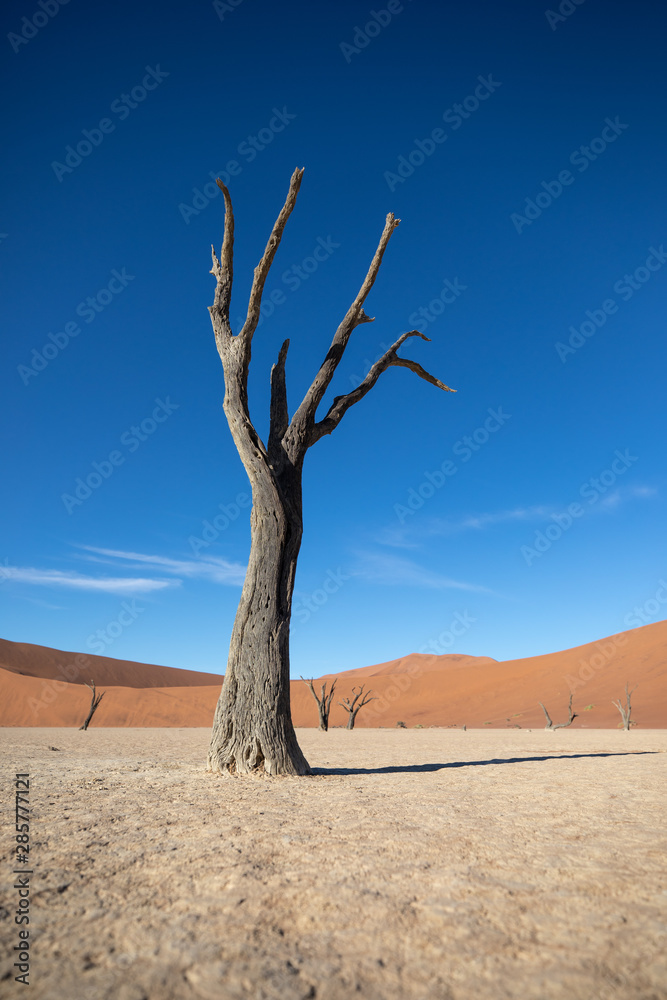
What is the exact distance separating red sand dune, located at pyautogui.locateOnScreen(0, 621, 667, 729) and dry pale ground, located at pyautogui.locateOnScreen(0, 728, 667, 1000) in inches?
1290

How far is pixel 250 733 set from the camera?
6.63 meters

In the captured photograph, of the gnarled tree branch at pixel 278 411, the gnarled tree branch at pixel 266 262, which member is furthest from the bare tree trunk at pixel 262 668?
the gnarled tree branch at pixel 266 262

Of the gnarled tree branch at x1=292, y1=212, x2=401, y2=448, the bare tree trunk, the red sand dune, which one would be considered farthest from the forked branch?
the red sand dune

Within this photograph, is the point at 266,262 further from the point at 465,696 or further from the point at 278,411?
the point at 465,696

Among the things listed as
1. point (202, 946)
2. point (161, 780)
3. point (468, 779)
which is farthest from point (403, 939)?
point (468, 779)

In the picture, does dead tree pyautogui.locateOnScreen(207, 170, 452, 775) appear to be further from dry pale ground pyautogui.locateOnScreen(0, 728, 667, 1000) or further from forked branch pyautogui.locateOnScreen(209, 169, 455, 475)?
dry pale ground pyautogui.locateOnScreen(0, 728, 667, 1000)

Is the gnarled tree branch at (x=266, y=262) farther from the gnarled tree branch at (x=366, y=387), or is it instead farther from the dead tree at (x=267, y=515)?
the gnarled tree branch at (x=366, y=387)

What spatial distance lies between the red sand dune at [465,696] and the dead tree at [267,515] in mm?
31026

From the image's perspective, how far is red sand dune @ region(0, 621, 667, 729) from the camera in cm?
3912

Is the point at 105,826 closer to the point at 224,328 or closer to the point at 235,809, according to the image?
the point at 235,809

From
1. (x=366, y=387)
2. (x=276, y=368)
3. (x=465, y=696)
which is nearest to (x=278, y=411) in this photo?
(x=276, y=368)

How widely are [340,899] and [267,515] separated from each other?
17.9ft

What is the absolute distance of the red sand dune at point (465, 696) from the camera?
128ft

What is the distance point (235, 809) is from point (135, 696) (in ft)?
158
